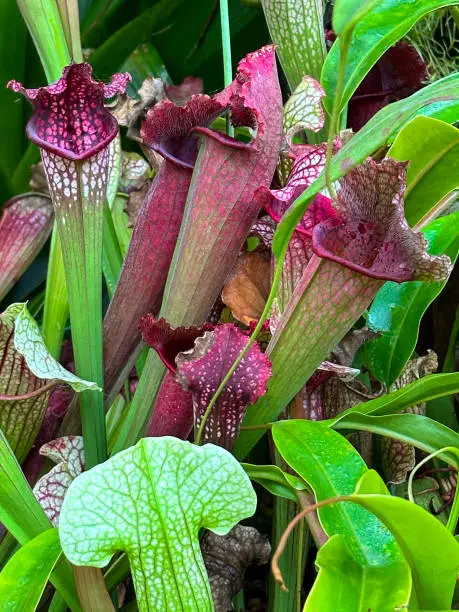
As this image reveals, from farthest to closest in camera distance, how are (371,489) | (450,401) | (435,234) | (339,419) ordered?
(450,401), (435,234), (339,419), (371,489)

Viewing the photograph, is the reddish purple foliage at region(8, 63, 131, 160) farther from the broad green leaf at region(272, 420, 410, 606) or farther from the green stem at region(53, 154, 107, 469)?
the broad green leaf at region(272, 420, 410, 606)

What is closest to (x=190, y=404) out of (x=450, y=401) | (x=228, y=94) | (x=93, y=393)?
(x=93, y=393)

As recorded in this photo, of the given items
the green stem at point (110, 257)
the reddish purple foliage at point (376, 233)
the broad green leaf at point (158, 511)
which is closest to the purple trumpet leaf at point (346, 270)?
the reddish purple foliage at point (376, 233)

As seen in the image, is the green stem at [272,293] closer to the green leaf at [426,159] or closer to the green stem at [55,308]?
the green leaf at [426,159]

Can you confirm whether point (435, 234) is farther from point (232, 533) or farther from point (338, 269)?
point (232, 533)

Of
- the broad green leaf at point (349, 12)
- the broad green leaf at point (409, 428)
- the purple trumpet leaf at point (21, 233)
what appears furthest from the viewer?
the purple trumpet leaf at point (21, 233)

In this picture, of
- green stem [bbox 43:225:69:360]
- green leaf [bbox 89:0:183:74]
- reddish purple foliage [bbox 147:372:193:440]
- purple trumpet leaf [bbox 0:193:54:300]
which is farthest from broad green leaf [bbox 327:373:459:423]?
green leaf [bbox 89:0:183:74]
